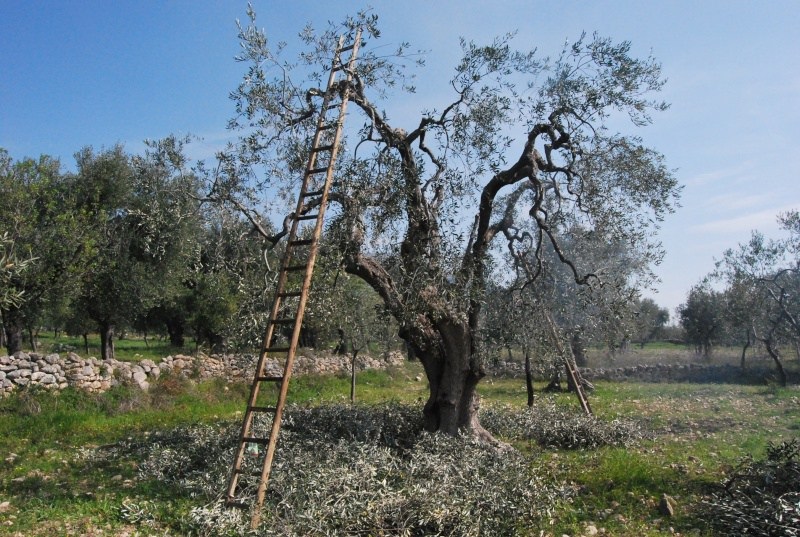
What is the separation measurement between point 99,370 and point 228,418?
5303 millimetres

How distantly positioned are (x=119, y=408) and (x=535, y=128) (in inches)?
544

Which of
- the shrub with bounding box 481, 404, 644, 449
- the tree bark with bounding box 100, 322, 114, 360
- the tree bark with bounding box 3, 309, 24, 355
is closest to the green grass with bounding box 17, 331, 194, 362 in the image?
the tree bark with bounding box 100, 322, 114, 360

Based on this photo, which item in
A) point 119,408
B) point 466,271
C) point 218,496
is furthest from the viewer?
point 119,408

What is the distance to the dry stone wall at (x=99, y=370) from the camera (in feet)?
58.5

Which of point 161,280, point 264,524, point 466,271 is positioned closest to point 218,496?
point 264,524

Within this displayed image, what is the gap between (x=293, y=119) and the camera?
11.3m

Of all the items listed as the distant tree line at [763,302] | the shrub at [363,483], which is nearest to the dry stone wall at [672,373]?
the distant tree line at [763,302]

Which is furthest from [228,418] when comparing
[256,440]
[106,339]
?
[106,339]

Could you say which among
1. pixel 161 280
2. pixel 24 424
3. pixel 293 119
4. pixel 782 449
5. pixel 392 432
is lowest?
pixel 24 424

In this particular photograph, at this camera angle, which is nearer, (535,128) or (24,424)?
(535,128)

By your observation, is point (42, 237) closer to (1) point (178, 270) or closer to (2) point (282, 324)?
(1) point (178, 270)

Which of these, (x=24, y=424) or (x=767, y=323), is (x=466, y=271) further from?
(x=767, y=323)

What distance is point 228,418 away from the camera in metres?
17.0

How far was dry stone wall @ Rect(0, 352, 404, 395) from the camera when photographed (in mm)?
17828
